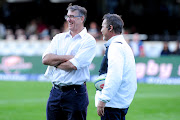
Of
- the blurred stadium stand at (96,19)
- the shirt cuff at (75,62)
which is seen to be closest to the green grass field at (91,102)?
the shirt cuff at (75,62)

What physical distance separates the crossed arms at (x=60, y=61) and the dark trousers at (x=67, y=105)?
0.34 m

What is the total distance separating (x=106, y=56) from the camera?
5.76 meters

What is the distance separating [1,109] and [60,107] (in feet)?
21.4

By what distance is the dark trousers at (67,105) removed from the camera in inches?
251

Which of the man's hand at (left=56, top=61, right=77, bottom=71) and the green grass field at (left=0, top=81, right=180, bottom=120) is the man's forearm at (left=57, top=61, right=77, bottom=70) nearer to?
the man's hand at (left=56, top=61, right=77, bottom=71)

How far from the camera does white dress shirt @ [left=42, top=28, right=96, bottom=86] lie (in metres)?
6.41

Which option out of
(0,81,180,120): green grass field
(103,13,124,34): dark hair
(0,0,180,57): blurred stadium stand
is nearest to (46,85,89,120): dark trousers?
(103,13,124,34): dark hair

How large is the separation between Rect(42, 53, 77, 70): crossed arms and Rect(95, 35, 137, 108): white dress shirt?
28.6 inches

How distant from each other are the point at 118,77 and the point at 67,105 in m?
1.15

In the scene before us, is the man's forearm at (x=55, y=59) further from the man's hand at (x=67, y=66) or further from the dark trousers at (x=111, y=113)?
the dark trousers at (x=111, y=113)

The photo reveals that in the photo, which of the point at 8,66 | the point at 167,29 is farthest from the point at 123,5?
the point at 8,66

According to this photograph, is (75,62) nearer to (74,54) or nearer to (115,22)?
(74,54)

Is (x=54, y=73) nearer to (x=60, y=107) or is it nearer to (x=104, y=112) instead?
(x=60, y=107)

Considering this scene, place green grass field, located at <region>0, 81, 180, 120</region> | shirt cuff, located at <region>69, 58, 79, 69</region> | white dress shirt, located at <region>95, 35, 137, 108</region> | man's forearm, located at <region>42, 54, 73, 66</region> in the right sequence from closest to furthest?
white dress shirt, located at <region>95, 35, 137, 108</region>, shirt cuff, located at <region>69, 58, 79, 69</region>, man's forearm, located at <region>42, 54, 73, 66</region>, green grass field, located at <region>0, 81, 180, 120</region>
